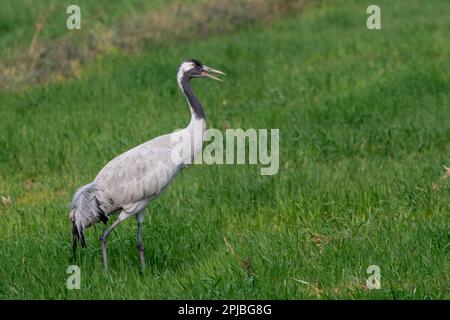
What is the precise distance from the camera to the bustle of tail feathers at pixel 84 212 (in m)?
7.71

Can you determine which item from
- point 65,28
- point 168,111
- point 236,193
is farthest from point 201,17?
point 236,193

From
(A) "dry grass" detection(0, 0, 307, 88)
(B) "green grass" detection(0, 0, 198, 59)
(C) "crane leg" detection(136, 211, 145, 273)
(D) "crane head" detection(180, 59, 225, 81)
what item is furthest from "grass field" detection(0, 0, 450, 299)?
(B) "green grass" detection(0, 0, 198, 59)

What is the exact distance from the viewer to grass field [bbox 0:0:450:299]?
720cm

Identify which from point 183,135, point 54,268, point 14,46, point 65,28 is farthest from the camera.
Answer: point 65,28

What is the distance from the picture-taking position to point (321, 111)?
12523 millimetres

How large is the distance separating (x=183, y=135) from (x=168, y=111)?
4860mm

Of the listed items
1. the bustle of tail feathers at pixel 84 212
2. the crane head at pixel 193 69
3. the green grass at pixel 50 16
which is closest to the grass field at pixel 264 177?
the bustle of tail feathers at pixel 84 212

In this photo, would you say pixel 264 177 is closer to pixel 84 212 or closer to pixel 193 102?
pixel 193 102

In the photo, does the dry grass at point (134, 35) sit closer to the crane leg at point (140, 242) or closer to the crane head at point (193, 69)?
the crane head at point (193, 69)

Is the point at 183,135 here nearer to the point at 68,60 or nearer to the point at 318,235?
the point at 318,235

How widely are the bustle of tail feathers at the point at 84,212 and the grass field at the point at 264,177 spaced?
1.10 ft

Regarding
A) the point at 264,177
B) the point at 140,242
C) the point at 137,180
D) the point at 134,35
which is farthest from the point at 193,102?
the point at 134,35

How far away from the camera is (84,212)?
25.4 ft

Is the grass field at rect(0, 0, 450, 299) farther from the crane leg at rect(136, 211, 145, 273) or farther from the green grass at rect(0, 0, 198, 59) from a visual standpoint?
the green grass at rect(0, 0, 198, 59)
